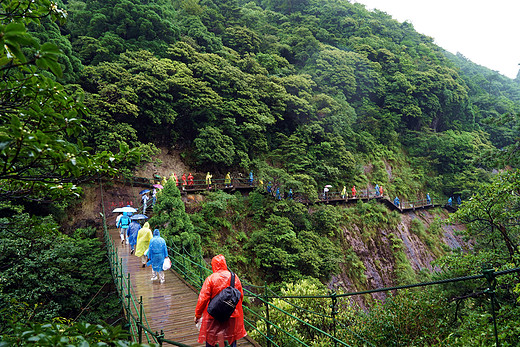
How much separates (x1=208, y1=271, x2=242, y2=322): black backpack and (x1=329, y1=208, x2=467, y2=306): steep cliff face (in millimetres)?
11646

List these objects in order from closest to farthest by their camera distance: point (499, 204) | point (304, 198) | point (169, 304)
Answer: point (169, 304) → point (499, 204) → point (304, 198)

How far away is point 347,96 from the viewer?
26891 millimetres

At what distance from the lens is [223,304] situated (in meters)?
3.29

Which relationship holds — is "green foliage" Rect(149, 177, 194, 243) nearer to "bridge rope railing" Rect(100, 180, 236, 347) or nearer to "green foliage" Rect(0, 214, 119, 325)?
"green foliage" Rect(0, 214, 119, 325)

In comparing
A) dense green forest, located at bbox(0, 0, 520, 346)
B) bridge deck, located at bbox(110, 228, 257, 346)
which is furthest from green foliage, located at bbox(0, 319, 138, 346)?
bridge deck, located at bbox(110, 228, 257, 346)

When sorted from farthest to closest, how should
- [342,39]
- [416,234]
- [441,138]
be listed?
[342,39] → [441,138] → [416,234]

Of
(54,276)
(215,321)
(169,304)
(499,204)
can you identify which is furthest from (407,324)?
(54,276)

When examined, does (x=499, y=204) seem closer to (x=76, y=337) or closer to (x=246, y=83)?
(x=76, y=337)

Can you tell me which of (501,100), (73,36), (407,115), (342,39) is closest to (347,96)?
(407,115)

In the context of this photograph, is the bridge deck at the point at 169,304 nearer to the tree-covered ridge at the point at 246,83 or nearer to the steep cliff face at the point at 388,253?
the tree-covered ridge at the point at 246,83

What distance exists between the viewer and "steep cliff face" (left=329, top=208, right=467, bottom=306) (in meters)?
15.9

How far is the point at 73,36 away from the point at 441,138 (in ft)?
106

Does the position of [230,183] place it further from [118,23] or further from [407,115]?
[407,115]

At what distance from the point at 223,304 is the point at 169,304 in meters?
2.97
